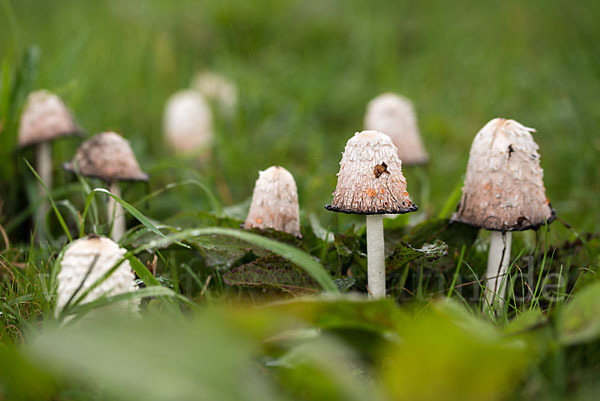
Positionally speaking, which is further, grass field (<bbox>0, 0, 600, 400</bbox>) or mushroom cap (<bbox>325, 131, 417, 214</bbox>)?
mushroom cap (<bbox>325, 131, 417, 214</bbox>)

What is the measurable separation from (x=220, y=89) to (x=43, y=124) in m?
2.72

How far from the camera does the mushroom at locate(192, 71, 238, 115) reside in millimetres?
5352

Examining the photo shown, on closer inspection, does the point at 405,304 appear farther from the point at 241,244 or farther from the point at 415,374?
the point at 415,374

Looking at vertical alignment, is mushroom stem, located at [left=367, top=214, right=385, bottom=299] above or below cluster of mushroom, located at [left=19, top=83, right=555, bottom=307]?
below

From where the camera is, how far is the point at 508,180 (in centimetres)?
194

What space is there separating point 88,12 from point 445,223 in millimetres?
5574

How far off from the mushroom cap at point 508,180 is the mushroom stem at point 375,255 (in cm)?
39

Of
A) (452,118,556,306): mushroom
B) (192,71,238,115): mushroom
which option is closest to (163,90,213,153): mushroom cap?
(192,71,238,115): mushroom

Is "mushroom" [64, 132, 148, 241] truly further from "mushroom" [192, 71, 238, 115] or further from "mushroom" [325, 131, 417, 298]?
"mushroom" [192, 71, 238, 115]

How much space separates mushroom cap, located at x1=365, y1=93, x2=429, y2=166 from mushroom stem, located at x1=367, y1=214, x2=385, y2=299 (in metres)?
1.72

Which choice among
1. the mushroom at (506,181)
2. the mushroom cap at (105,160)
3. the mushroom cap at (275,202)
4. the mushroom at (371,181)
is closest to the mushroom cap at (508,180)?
the mushroom at (506,181)

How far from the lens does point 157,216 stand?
11.0ft

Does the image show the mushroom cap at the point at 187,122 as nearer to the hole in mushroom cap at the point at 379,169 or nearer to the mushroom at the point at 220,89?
the mushroom at the point at 220,89

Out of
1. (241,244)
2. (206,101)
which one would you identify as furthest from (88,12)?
(241,244)
